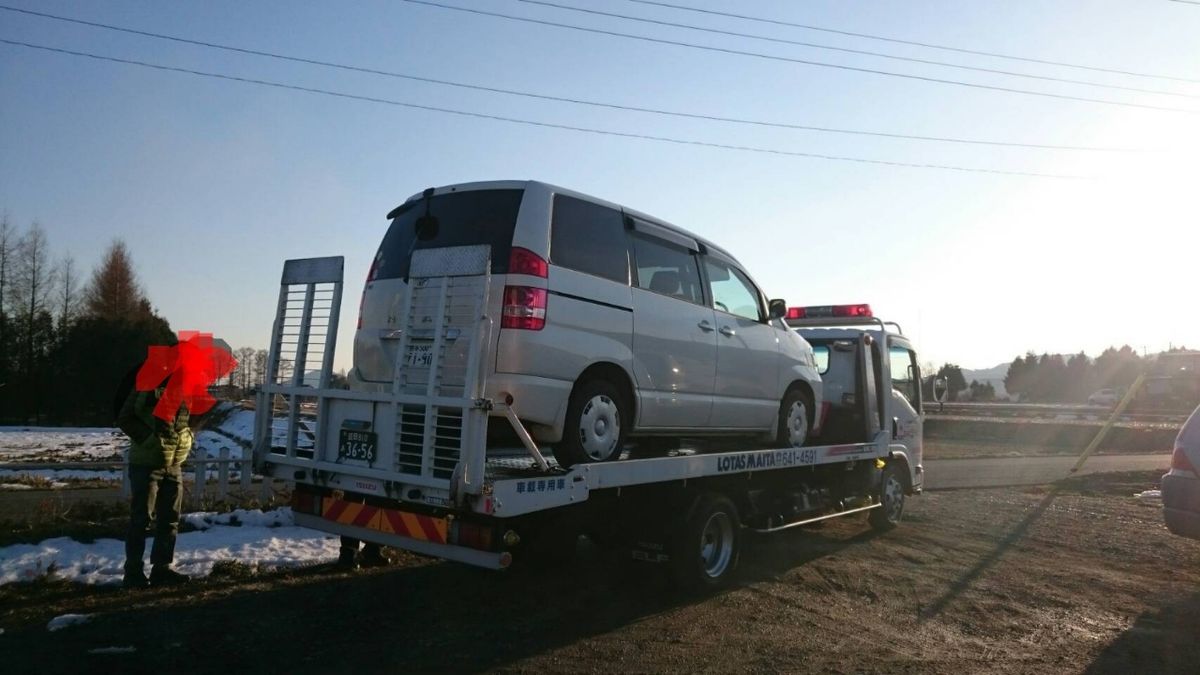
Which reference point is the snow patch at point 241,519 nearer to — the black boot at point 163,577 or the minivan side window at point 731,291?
the black boot at point 163,577

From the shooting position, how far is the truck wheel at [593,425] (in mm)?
5609

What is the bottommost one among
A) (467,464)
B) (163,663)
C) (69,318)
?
(163,663)

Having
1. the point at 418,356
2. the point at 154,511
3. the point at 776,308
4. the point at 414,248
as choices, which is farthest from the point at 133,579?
the point at 776,308

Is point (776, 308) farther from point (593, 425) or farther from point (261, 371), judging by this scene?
point (261, 371)

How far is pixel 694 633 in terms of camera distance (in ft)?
18.9

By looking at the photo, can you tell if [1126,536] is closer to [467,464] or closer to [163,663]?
[467,464]

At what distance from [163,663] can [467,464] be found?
2.06 meters

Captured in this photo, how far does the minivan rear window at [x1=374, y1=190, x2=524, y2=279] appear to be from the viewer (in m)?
5.67

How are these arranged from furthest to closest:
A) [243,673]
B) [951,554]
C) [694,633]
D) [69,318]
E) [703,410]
Answer: 1. [69,318]
2. [951,554]
3. [703,410]
4. [694,633]
5. [243,673]

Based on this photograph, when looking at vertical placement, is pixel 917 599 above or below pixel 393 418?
below

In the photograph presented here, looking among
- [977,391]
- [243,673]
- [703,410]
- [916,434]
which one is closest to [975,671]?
Answer: [703,410]

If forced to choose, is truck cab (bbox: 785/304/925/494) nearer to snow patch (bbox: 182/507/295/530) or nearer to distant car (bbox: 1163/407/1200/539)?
distant car (bbox: 1163/407/1200/539)

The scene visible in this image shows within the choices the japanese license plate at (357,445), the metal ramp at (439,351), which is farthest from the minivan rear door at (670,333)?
the japanese license plate at (357,445)

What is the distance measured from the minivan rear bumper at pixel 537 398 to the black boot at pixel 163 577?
330 centimetres
